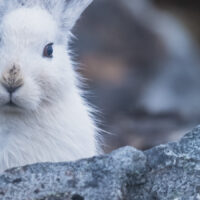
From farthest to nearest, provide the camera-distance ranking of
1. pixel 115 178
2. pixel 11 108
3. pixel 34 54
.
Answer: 1. pixel 34 54
2. pixel 11 108
3. pixel 115 178

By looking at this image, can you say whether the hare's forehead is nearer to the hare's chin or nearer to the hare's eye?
the hare's eye

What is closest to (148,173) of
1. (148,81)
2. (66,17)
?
(66,17)

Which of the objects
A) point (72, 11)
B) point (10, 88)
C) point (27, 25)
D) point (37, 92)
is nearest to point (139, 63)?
point (72, 11)

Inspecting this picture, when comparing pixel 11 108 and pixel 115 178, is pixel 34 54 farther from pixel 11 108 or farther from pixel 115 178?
pixel 115 178

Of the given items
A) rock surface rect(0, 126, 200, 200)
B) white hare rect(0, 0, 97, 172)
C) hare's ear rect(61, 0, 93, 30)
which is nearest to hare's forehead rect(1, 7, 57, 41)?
white hare rect(0, 0, 97, 172)

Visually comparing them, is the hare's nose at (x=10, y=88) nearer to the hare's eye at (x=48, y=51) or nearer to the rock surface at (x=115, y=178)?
the hare's eye at (x=48, y=51)

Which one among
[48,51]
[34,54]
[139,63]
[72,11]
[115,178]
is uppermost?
[139,63]

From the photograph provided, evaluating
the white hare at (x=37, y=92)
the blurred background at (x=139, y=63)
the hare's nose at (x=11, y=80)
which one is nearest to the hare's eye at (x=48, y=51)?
the white hare at (x=37, y=92)
